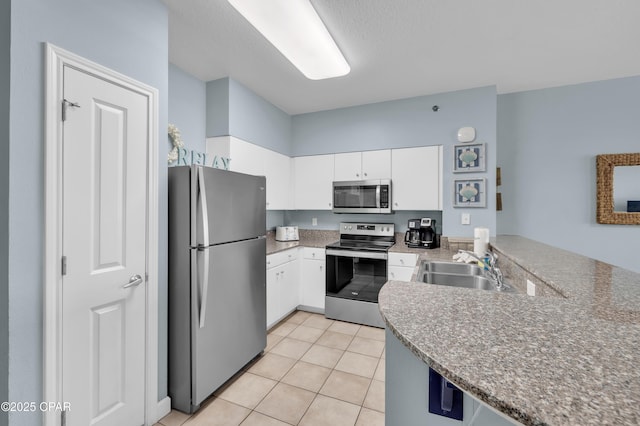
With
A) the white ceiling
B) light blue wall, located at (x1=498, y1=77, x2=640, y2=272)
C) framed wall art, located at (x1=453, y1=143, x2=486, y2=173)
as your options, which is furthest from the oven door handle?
the white ceiling

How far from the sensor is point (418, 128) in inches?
129

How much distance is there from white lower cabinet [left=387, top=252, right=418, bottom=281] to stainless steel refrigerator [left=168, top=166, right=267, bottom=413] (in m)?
1.58

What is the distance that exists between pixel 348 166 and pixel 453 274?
1.94 m

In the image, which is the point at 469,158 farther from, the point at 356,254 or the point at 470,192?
the point at 356,254

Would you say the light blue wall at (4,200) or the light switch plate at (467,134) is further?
the light switch plate at (467,134)

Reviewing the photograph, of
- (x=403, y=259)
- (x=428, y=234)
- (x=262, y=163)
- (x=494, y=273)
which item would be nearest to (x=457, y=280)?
(x=494, y=273)

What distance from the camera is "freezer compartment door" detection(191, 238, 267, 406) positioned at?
1.83 metres

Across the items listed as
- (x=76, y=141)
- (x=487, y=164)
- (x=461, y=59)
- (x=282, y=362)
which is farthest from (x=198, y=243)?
(x=487, y=164)

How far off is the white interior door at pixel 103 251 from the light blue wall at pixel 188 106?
85cm

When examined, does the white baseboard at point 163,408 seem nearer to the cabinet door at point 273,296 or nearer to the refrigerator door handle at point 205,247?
the refrigerator door handle at point 205,247

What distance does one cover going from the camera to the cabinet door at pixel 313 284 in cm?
337

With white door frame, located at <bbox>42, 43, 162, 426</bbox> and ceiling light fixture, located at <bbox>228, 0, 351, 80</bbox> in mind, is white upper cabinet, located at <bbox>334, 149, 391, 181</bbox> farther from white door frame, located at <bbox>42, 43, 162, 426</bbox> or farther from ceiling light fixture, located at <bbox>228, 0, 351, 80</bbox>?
white door frame, located at <bbox>42, 43, 162, 426</bbox>

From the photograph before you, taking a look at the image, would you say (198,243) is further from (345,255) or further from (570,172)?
(570,172)

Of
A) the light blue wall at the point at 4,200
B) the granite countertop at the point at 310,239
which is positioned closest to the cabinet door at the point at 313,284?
the granite countertop at the point at 310,239
